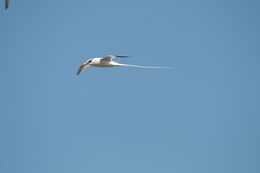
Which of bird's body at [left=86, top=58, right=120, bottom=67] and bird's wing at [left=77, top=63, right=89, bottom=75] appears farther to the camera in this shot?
bird's wing at [left=77, top=63, right=89, bottom=75]

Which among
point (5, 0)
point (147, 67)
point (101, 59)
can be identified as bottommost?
point (147, 67)

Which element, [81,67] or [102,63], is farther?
[81,67]

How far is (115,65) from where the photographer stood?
1736 cm

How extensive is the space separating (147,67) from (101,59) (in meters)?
3.71

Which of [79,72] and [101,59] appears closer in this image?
[101,59]

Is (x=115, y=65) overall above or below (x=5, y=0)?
below

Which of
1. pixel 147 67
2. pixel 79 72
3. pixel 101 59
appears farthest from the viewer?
pixel 79 72

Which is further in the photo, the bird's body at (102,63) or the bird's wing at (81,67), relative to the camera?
the bird's wing at (81,67)

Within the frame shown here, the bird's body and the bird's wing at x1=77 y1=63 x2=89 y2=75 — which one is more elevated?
the bird's wing at x1=77 y1=63 x2=89 y2=75

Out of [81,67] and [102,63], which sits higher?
[81,67]

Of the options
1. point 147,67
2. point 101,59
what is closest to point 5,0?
point 101,59

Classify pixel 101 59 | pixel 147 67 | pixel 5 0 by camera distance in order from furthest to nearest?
pixel 101 59 < pixel 5 0 < pixel 147 67

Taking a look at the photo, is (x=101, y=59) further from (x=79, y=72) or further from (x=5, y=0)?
(x=5, y=0)

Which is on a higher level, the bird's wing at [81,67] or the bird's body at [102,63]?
the bird's wing at [81,67]
